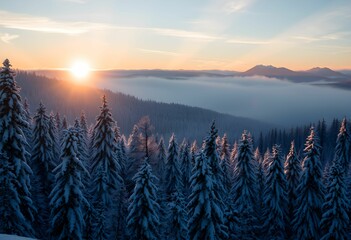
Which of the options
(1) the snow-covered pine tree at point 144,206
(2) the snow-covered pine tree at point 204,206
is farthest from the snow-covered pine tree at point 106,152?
(2) the snow-covered pine tree at point 204,206

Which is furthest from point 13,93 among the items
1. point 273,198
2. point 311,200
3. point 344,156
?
point 344,156

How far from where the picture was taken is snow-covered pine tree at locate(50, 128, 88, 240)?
24797 millimetres

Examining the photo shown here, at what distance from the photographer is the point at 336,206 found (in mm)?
35906

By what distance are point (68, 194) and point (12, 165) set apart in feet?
19.8

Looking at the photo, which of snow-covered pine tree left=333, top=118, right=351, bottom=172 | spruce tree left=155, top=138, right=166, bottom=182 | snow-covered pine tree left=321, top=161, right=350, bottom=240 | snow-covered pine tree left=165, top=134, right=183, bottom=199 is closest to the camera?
snow-covered pine tree left=321, top=161, right=350, bottom=240

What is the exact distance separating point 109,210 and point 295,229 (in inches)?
1009

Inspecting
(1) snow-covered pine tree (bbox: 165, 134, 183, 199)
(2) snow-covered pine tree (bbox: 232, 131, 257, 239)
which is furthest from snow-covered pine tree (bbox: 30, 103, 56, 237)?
(2) snow-covered pine tree (bbox: 232, 131, 257, 239)

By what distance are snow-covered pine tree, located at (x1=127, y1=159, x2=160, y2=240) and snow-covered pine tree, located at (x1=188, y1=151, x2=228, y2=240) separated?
3561 millimetres

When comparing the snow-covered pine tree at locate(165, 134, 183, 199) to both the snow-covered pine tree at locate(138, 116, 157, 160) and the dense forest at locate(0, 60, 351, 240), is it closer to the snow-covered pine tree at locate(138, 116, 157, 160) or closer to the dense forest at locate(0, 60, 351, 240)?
the dense forest at locate(0, 60, 351, 240)

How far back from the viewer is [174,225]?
31141 millimetres

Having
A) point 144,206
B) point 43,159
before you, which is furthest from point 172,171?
point 144,206

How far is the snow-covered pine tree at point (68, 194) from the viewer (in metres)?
24.8

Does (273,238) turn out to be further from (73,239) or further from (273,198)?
(73,239)

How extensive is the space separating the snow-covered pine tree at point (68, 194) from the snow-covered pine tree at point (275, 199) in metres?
26.7
